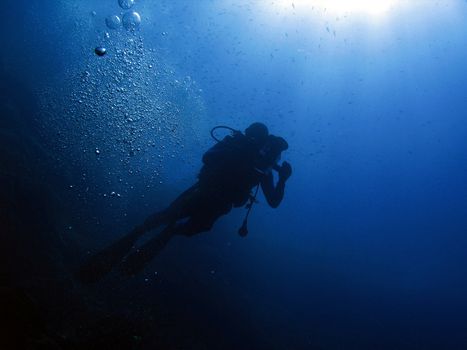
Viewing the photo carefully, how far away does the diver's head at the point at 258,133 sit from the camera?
590 cm

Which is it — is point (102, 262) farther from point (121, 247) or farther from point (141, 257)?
point (141, 257)

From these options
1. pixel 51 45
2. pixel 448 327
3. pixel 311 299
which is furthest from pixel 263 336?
pixel 51 45

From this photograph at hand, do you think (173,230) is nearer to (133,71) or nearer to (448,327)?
(133,71)

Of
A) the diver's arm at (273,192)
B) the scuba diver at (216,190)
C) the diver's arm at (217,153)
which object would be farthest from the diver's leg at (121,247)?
the diver's arm at (273,192)

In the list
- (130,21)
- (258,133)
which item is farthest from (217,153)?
(130,21)

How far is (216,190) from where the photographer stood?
5.60 m

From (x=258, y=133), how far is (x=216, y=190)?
1283mm

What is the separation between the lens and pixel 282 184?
6.23 meters

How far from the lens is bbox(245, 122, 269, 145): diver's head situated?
590cm

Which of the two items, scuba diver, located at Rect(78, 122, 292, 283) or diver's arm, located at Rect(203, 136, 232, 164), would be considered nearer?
scuba diver, located at Rect(78, 122, 292, 283)

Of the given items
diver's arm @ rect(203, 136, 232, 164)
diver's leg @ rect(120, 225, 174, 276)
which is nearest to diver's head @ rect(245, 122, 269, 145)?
diver's arm @ rect(203, 136, 232, 164)

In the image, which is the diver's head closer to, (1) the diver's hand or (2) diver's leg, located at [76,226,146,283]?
(1) the diver's hand

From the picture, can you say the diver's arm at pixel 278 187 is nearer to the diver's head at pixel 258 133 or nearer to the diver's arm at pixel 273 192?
the diver's arm at pixel 273 192

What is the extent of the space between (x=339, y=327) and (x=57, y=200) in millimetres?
18119
